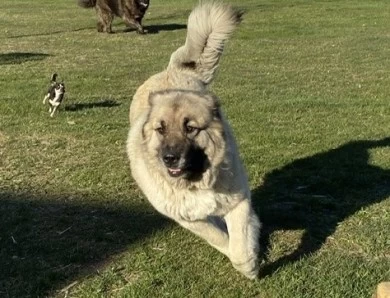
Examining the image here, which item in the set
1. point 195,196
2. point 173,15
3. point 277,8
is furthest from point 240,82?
point 277,8

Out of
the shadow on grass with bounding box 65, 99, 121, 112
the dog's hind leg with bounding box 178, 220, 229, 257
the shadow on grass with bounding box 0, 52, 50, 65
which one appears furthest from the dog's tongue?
the shadow on grass with bounding box 0, 52, 50, 65

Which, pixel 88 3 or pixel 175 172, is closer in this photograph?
pixel 175 172

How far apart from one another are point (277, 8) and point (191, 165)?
2300 centimetres

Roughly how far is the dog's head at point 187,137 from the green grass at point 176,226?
742 mm

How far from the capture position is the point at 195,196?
12.8 feet

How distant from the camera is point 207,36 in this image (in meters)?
5.23

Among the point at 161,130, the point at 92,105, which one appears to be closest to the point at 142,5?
the point at 92,105

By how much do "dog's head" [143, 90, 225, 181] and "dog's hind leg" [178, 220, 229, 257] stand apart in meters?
0.34

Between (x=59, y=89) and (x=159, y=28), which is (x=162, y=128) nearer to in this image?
(x=59, y=89)

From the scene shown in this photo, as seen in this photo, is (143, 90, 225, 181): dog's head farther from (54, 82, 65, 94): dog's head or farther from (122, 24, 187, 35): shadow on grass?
(122, 24, 187, 35): shadow on grass

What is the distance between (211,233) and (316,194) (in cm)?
165

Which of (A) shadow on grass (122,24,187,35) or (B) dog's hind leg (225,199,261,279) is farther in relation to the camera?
(A) shadow on grass (122,24,187,35)

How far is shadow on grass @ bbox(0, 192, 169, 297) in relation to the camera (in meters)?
4.00

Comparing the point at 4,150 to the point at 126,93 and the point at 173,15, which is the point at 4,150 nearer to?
the point at 126,93
